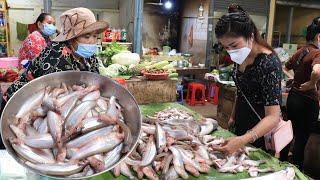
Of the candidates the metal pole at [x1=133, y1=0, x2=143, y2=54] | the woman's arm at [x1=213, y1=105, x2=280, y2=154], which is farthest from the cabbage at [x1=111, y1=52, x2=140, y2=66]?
the woman's arm at [x1=213, y1=105, x2=280, y2=154]

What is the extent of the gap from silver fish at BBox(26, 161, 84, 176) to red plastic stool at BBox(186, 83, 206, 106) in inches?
274

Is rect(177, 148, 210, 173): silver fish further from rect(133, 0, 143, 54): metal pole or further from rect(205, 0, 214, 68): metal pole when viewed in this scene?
rect(205, 0, 214, 68): metal pole

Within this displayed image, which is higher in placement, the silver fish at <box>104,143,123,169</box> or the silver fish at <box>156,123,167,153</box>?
the silver fish at <box>104,143,123,169</box>

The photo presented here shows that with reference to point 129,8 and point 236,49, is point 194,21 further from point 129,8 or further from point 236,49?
point 236,49

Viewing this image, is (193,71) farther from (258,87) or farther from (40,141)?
(40,141)

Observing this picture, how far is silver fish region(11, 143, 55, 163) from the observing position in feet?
5.60

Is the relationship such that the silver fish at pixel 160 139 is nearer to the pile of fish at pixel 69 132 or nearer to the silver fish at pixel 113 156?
the pile of fish at pixel 69 132

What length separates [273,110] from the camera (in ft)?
8.79

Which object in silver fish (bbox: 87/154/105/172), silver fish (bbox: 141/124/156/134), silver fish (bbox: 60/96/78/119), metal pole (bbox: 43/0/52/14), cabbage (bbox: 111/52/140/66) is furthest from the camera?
metal pole (bbox: 43/0/52/14)

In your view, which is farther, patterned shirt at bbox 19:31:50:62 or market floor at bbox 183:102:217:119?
market floor at bbox 183:102:217:119

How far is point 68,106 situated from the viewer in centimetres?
205

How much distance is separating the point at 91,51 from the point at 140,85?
1.90m

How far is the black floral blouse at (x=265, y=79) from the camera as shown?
106 inches

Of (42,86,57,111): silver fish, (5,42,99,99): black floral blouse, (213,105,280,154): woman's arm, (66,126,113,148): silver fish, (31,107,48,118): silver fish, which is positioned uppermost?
(5,42,99,99): black floral blouse
